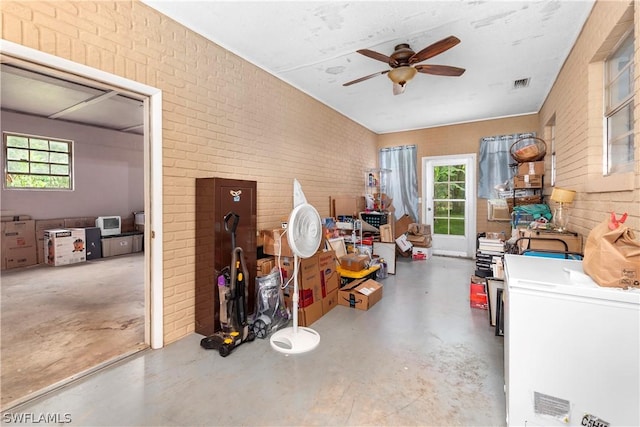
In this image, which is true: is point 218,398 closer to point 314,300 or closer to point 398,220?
point 314,300

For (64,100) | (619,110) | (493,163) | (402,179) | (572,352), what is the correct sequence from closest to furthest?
(572,352), (619,110), (64,100), (493,163), (402,179)

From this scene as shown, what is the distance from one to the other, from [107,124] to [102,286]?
3995mm

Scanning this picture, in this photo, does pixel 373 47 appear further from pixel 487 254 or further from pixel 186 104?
pixel 487 254

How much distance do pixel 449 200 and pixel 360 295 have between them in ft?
13.6

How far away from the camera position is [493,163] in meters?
5.83

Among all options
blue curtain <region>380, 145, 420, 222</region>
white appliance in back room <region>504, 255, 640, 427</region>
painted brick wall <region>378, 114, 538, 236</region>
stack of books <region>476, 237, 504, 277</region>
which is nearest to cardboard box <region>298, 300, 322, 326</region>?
white appliance in back room <region>504, 255, 640, 427</region>

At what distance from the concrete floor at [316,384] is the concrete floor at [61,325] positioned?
24cm

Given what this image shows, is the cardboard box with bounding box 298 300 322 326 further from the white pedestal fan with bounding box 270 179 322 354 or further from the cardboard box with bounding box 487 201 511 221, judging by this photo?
the cardboard box with bounding box 487 201 511 221

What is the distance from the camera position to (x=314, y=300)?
3078 millimetres

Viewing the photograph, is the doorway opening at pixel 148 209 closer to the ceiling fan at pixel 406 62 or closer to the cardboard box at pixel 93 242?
the ceiling fan at pixel 406 62

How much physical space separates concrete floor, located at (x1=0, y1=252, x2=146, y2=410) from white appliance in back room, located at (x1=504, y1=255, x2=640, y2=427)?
2.77m

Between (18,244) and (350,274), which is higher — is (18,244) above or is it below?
above

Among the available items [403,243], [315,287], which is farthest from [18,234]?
[403,243]

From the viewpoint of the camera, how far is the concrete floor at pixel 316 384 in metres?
1.69
